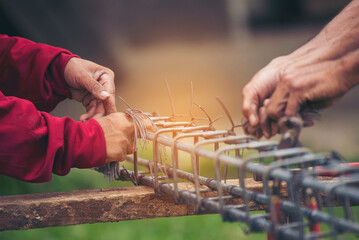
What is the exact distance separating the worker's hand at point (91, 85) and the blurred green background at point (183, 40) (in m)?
2.05

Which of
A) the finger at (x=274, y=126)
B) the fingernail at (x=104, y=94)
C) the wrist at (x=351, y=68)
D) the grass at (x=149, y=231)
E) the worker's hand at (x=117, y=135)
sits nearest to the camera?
the wrist at (x=351, y=68)

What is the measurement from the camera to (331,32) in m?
1.48

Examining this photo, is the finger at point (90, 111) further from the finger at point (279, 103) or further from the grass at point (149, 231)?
the grass at point (149, 231)

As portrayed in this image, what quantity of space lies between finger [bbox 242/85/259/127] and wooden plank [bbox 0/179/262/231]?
0.35m

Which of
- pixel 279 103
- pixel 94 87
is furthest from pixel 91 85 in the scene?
pixel 279 103

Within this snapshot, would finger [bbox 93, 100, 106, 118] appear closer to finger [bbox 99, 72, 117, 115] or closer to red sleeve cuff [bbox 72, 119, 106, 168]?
finger [bbox 99, 72, 117, 115]

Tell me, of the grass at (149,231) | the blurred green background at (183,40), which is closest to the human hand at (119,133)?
the grass at (149,231)

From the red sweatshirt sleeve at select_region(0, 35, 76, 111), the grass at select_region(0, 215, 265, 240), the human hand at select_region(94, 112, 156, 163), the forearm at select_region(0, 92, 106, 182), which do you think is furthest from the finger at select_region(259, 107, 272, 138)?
the grass at select_region(0, 215, 265, 240)

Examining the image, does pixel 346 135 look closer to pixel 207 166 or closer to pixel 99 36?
pixel 207 166

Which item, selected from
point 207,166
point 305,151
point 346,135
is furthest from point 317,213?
point 346,135

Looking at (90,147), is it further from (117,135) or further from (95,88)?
(95,88)

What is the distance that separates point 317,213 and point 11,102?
1042mm

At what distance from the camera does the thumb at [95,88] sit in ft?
6.10

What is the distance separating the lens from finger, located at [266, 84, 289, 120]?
1280 mm
